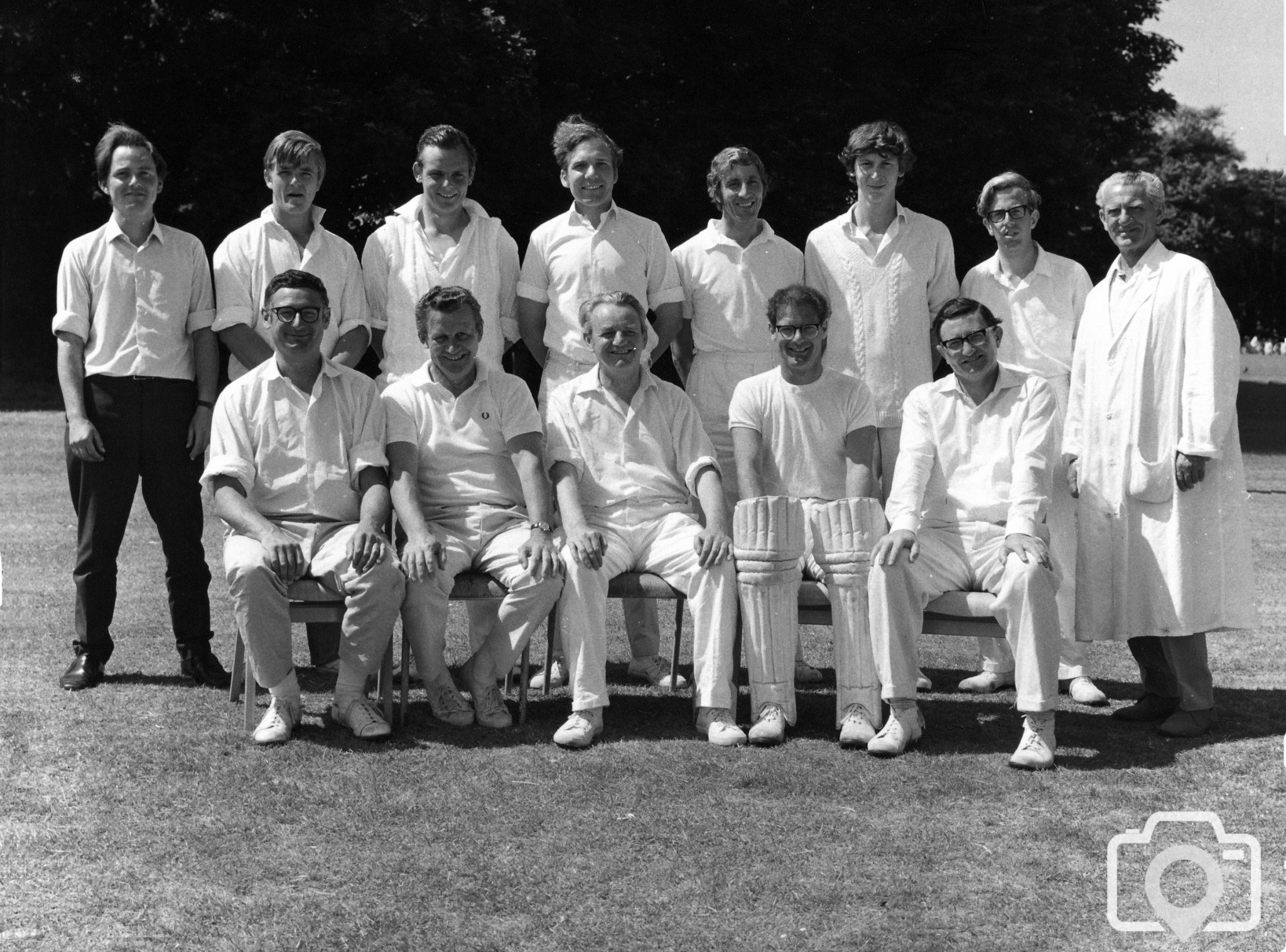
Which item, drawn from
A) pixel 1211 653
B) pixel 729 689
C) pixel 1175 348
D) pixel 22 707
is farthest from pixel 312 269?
pixel 1211 653

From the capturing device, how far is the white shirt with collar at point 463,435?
602 cm

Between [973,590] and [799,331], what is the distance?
1.23 m

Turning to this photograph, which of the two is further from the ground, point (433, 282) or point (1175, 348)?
point (433, 282)

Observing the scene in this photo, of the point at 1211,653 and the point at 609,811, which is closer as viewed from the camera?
the point at 609,811

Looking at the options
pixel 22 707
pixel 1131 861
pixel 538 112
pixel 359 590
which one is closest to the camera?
pixel 1131 861

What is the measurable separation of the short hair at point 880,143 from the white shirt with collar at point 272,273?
2.21m

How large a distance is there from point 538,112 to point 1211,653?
50.9ft

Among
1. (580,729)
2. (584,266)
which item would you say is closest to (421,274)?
(584,266)

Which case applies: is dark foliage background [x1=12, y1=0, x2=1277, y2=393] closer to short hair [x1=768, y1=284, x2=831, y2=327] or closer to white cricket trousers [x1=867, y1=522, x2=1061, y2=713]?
short hair [x1=768, y1=284, x2=831, y2=327]

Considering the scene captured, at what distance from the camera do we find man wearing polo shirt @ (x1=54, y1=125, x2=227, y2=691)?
6.31 meters

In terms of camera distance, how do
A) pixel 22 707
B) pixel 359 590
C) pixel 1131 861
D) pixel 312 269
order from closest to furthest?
pixel 1131 861
pixel 359 590
pixel 22 707
pixel 312 269

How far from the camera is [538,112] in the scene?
68.9ft

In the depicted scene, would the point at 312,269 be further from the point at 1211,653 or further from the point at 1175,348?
the point at 1211,653

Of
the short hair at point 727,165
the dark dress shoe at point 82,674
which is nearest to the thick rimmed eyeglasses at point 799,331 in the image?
the short hair at point 727,165
